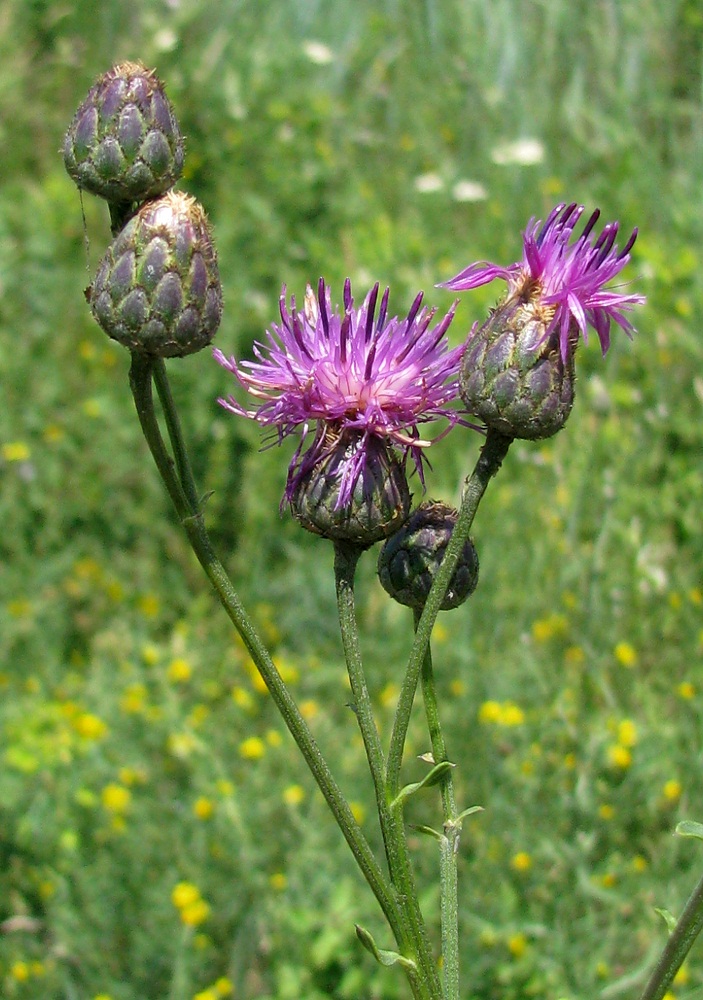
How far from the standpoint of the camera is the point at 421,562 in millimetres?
1581

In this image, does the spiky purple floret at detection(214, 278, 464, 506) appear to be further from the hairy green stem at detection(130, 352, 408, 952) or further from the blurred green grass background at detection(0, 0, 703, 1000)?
the blurred green grass background at detection(0, 0, 703, 1000)

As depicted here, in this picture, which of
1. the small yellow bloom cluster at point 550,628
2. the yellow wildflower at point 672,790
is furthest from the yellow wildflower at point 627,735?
the small yellow bloom cluster at point 550,628

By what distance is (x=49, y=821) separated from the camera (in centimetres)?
284

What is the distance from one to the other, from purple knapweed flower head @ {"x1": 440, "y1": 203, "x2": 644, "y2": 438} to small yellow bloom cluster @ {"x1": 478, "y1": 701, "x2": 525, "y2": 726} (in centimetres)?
152

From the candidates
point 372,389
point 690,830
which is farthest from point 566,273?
point 690,830

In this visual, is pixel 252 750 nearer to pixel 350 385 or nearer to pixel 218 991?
pixel 218 991

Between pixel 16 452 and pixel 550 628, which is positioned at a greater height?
pixel 16 452

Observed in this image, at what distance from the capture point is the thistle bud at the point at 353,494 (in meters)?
1.50

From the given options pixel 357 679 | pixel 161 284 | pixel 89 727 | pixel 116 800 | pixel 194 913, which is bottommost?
pixel 194 913

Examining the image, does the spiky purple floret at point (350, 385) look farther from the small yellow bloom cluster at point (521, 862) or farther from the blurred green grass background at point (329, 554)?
the small yellow bloom cluster at point (521, 862)

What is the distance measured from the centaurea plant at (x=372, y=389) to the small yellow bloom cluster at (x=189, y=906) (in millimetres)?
1176

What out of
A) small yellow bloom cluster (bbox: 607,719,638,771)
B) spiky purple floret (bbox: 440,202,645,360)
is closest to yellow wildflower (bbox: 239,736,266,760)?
small yellow bloom cluster (bbox: 607,719,638,771)

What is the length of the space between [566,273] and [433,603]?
1.48 ft

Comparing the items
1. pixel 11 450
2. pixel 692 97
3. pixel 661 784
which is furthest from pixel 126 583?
pixel 692 97
